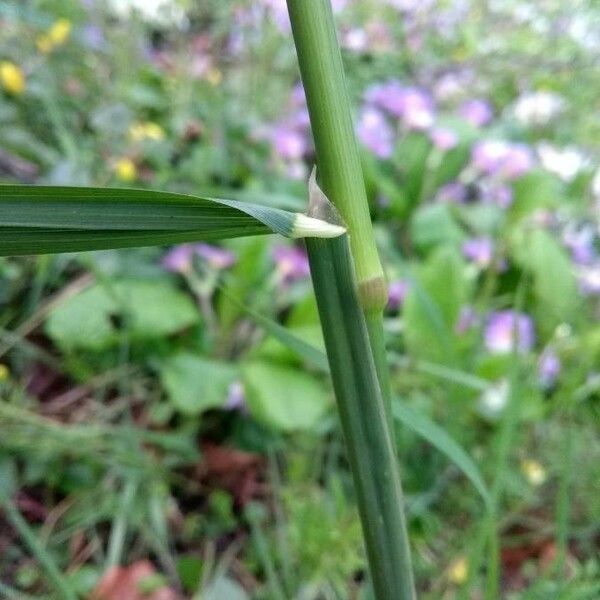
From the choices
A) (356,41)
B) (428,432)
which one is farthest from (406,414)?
(356,41)

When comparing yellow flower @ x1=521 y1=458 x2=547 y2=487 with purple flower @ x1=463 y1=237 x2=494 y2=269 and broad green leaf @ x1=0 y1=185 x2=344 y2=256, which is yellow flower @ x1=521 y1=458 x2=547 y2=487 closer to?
purple flower @ x1=463 y1=237 x2=494 y2=269

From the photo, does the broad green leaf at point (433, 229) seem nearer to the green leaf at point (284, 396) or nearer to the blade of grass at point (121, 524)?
the green leaf at point (284, 396)

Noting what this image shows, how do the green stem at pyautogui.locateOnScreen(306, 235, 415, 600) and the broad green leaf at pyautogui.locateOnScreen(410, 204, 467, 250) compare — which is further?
the broad green leaf at pyautogui.locateOnScreen(410, 204, 467, 250)

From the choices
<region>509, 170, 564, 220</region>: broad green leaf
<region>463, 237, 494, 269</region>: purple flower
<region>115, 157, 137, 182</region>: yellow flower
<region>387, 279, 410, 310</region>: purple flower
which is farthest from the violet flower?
<region>509, 170, 564, 220</region>: broad green leaf

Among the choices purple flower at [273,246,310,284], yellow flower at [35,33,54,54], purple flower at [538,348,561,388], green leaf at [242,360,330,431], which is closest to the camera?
green leaf at [242,360,330,431]

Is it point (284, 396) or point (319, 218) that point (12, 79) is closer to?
point (284, 396)

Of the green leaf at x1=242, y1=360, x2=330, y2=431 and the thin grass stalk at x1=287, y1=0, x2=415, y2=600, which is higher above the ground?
the thin grass stalk at x1=287, y1=0, x2=415, y2=600
